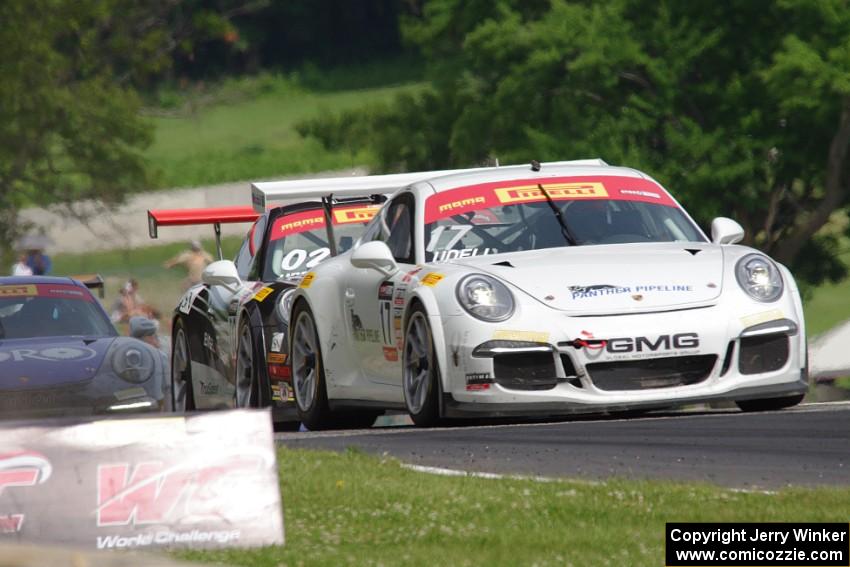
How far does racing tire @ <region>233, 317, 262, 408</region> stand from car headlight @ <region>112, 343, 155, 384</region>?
0.57 metres

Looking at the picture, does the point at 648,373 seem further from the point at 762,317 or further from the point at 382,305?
the point at 382,305

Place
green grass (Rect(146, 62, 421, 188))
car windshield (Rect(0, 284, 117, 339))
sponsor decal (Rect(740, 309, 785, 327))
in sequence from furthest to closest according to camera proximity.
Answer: green grass (Rect(146, 62, 421, 188))
car windshield (Rect(0, 284, 117, 339))
sponsor decal (Rect(740, 309, 785, 327))

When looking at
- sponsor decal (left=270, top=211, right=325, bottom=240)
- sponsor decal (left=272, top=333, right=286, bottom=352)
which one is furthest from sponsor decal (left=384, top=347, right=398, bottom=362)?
sponsor decal (left=270, top=211, right=325, bottom=240)

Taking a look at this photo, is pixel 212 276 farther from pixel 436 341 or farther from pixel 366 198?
pixel 436 341

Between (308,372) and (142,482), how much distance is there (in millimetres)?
6072

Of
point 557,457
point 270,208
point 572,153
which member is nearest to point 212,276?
point 270,208

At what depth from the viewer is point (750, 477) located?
7.48 metres

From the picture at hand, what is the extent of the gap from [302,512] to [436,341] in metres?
3.22

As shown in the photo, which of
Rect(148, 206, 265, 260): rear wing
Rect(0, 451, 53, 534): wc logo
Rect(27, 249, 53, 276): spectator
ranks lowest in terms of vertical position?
Rect(27, 249, 53, 276): spectator

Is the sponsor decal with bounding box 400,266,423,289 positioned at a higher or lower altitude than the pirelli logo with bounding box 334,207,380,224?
higher

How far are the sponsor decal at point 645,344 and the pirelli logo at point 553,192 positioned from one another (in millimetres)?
1591

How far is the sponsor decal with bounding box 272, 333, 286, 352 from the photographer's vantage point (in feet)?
40.8

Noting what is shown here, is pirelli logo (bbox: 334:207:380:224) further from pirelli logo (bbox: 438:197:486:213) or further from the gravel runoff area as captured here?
the gravel runoff area

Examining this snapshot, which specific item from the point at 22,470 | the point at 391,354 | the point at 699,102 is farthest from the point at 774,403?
the point at 699,102
